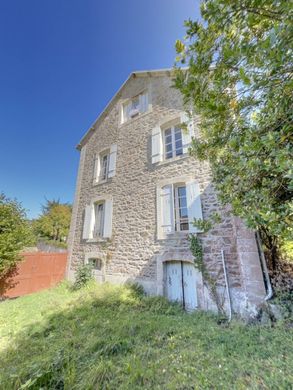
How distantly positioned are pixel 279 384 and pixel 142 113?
8.33 metres

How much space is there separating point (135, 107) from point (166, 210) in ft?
18.8

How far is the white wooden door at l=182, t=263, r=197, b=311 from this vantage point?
4.58m

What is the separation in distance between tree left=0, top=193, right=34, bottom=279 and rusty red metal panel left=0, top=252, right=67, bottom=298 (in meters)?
0.46

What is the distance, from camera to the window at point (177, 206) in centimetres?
500

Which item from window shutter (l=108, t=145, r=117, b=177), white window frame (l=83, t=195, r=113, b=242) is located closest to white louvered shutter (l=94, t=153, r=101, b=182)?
window shutter (l=108, t=145, r=117, b=177)

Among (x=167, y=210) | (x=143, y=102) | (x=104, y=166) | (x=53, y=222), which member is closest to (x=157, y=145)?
(x=167, y=210)

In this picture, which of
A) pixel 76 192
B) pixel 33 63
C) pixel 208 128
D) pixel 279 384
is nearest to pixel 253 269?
pixel 279 384

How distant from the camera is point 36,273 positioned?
22.3 ft

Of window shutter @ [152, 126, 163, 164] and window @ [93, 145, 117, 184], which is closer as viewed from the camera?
window shutter @ [152, 126, 163, 164]

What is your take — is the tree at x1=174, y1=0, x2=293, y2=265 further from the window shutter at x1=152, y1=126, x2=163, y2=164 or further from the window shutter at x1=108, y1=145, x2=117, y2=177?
the window shutter at x1=108, y1=145, x2=117, y2=177

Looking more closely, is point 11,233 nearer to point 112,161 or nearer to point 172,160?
point 112,161

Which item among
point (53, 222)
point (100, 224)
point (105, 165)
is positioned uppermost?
point (105, 165)

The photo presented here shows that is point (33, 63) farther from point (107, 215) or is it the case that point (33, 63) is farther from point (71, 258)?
point (71, 258)

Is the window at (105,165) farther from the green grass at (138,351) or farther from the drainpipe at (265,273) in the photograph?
the drainpipe at (265,273)
